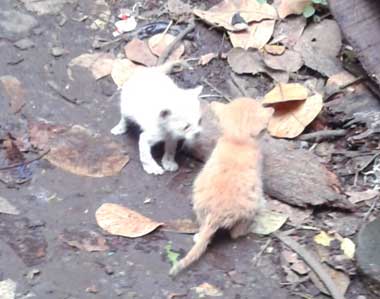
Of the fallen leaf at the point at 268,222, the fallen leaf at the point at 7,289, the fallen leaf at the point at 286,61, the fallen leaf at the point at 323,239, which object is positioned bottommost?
the fallen leaf at the point at 7,289

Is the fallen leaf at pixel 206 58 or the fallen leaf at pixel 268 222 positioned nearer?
the fallen leaf at pixel 268 222

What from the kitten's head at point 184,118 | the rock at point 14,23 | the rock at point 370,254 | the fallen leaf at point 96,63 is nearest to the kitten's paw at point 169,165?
the kitten's head at point 184,118

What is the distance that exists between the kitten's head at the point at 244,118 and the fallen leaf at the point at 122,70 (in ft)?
3.27

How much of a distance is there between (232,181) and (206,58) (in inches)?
56.6

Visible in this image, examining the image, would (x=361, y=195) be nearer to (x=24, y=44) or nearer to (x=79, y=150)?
(x=79, y=150)

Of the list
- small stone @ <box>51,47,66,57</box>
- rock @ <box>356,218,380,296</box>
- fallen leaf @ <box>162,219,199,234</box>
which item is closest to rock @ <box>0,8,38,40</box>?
small stone @ <box>51,47,66,57</box>

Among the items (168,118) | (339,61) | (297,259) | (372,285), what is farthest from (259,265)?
(339,61)

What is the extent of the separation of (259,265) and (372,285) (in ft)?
1.74

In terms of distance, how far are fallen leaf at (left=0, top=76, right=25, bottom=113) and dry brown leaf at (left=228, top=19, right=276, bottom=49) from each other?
1.32 m

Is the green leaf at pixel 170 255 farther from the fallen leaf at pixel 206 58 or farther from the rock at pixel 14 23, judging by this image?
the rock at pixel 14 23

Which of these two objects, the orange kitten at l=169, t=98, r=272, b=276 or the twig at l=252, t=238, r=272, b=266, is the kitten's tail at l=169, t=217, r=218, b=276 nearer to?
the orange kitten at l=169, t=98, r=272, b=276

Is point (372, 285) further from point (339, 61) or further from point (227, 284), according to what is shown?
point (339, 61)

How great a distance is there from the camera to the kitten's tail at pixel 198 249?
170 inches

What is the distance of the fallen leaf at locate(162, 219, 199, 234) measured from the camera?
15.0 ft
